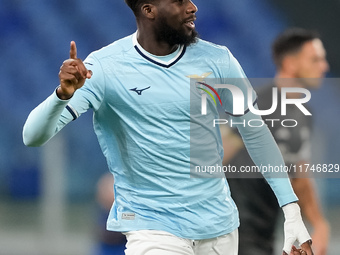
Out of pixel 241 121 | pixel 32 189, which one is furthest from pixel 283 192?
pixel 32 189

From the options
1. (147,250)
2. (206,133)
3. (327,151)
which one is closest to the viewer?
(147,250)

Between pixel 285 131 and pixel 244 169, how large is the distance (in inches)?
14.9

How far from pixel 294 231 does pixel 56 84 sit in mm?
2333

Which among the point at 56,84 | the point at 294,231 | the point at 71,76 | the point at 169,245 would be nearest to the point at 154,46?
the point at 71,76

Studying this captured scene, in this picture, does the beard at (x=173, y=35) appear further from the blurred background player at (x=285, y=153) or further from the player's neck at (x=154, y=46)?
the blurred background player at (x=285, y=153)

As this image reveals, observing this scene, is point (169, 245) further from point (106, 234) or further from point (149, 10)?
point (106, 234)

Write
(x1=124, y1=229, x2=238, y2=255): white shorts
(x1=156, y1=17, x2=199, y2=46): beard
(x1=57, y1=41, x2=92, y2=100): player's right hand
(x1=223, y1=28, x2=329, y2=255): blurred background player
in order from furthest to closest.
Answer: (x1=223, y1=28, x2=329, y2=255): blurred background player
(x1=156, y1=17, x2=199, y2=46): beard
(x1=124, y1=229, x2=238, y2=255): white shorts
(x1=57, y1=41, x2=92, y2=100): player's right hand

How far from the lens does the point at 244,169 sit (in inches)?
170

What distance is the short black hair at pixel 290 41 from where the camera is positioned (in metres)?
4.78

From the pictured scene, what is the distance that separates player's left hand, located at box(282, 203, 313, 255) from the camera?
10.6 ft

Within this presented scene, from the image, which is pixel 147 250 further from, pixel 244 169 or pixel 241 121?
pixel 244 169

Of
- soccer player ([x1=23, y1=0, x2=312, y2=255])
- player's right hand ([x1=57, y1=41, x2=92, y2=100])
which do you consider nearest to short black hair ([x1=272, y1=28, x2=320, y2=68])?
soccer player ([x1=23, y1=0, x2=312, y2=255])

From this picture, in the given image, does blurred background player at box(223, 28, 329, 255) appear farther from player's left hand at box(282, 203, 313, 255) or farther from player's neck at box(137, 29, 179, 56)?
player's neck at box(137, 29, 179, 56)

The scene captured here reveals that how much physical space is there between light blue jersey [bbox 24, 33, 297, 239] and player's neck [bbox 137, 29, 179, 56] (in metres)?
0.03
